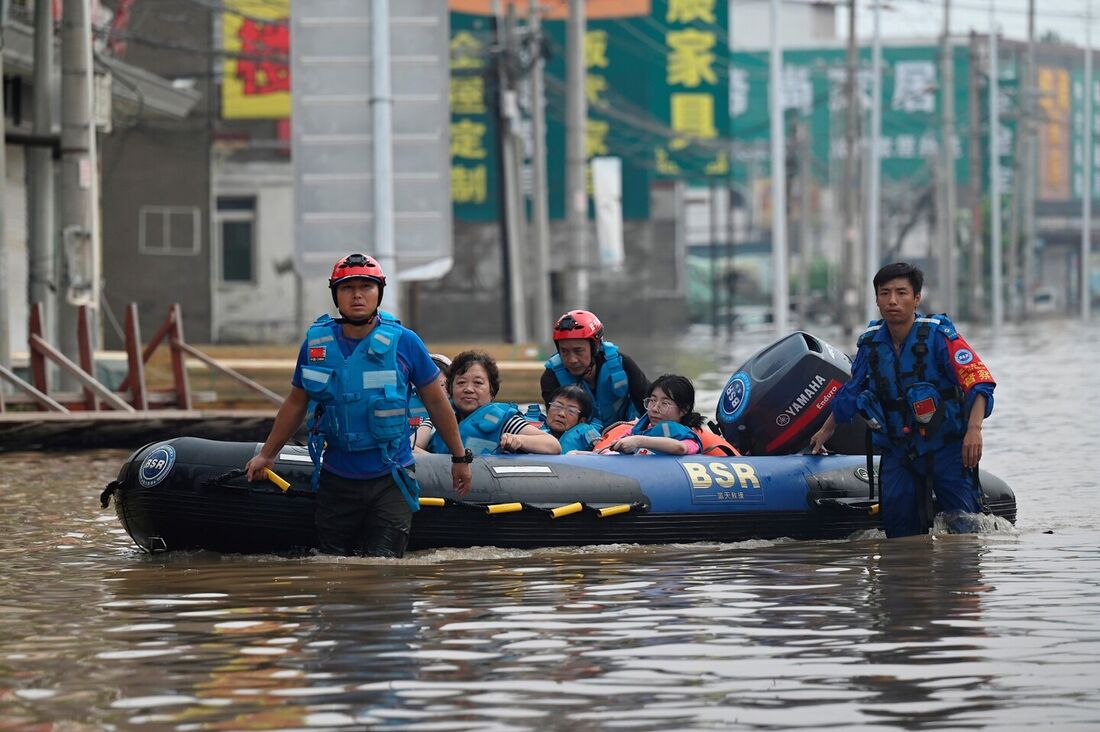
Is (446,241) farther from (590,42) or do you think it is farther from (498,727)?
(590,42)

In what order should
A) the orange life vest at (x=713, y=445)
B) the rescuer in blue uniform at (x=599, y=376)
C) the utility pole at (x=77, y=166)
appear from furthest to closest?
the utility pole at (x=77, y=166) → the rescuer in blue uniform at (x=599, y=376) → the orange life vest at (x=713, y=445)

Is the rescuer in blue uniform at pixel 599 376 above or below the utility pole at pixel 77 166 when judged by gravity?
below

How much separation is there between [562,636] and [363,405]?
192cm

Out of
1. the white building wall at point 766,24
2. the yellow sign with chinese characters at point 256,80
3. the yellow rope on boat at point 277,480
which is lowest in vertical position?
the yellow rope on boat at point 277,480

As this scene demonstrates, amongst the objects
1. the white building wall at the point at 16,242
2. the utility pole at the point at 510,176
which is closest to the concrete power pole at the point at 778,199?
the utility pole at the point at 510,176

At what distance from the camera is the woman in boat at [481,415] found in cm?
1099

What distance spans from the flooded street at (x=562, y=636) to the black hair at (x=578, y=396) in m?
1.29

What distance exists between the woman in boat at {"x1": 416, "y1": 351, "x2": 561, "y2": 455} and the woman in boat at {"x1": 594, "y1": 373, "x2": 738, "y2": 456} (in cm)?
49

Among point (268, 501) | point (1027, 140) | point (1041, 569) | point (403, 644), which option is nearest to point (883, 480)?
point (1041, 569)

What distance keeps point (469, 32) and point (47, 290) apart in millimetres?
36039

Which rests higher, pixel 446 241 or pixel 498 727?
pixel 446 241

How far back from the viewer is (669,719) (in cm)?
633

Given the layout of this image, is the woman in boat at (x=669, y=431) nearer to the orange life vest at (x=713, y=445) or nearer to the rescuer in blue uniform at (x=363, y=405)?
the orange life vest at (x=713, y=445)

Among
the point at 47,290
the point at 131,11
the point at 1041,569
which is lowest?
the point at 1041,569
